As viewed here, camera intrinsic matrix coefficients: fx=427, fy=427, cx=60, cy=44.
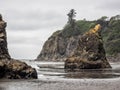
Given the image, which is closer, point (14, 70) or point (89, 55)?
point (14, 70)

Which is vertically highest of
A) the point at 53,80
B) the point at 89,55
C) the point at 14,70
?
the point at 89,55

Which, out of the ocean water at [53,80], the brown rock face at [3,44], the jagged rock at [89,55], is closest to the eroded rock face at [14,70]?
the ocean water at [53,80]

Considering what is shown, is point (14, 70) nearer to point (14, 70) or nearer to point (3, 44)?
point (14, 70)

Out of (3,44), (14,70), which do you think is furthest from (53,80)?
(3,44)

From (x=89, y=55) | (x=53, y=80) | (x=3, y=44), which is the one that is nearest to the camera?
(x=53, y=80)

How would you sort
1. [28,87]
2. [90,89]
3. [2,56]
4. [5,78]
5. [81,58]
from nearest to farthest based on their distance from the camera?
[90,89] → [28,87] → [5,78] → [2,56] → [81,58]

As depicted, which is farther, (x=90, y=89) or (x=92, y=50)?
(x=92, y=50)

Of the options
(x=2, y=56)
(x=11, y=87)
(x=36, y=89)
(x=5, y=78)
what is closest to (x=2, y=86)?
(x=11, y=87)

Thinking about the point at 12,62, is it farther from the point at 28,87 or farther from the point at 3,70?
the point at 28,87

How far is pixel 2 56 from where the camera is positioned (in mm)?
67688

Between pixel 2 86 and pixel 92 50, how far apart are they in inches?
2304

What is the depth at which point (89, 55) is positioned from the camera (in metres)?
106

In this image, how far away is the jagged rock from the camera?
4087 inches

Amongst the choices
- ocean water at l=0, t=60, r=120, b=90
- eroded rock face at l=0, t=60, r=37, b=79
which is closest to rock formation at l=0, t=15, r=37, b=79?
eroded rock face at l=0, t=60, r=37, b=79
